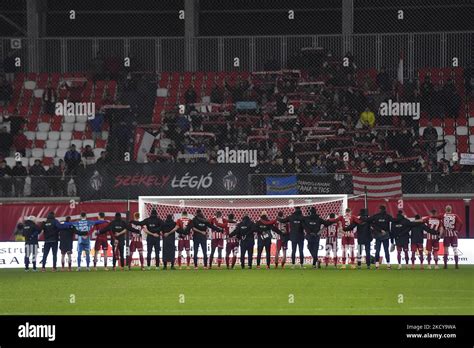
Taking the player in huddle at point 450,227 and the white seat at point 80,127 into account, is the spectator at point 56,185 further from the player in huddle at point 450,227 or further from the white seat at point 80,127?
the player in huddle at point 450,227

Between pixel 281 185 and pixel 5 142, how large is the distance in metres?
9.05

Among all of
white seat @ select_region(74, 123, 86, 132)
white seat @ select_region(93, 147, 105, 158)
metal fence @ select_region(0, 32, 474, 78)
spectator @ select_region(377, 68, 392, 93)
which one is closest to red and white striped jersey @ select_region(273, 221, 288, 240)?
white seat @ select_region(93, 147, 105, 158)

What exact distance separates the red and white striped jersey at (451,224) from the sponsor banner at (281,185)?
16.1 feet

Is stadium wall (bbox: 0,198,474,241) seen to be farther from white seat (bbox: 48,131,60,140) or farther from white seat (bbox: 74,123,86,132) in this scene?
white seat (bbox: 74,123,86,132)

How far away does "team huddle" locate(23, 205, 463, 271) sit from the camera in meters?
29.6

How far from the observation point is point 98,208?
111 feet

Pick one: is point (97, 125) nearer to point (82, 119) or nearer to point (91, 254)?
point (82, 119)

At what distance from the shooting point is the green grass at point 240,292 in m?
20.1

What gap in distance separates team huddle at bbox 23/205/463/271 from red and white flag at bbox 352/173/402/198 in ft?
7.38

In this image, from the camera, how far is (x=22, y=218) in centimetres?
3350

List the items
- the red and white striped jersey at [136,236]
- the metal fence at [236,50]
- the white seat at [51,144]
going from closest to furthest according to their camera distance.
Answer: the red and white striped jersey at [136,236] → the white seat at [51,144] → the metal fence at [236,50]

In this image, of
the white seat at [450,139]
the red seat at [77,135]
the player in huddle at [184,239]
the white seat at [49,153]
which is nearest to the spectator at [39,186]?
the white seat at [49,153]
